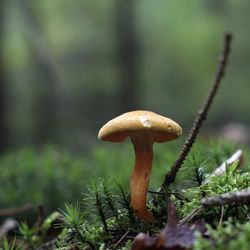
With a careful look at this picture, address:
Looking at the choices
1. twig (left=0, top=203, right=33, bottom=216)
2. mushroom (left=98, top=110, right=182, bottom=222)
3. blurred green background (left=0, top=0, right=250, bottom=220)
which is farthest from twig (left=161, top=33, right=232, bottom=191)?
blurred green background (left=0, top=0, right=250, bottom=220)

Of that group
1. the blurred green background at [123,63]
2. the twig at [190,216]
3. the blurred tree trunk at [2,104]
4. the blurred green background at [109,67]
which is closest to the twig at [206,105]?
the twig at [190,216]

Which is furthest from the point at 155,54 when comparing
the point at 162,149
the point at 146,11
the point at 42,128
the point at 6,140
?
the point at 162,149

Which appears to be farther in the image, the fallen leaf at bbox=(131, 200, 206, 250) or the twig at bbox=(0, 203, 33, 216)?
the twig at bbox=(0, 203, 33, 216)

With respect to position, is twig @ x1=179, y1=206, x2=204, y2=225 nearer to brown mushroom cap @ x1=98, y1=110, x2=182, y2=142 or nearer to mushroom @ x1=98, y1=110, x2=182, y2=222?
mushroom @ x1=98, y1=110, x2=182, y2=222

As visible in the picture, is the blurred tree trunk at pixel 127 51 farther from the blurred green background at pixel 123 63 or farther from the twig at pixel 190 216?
the twig at pixel 190 216

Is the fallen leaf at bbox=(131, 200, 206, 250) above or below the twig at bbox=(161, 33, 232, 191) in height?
below

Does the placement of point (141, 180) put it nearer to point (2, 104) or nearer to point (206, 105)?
point (206, 105)

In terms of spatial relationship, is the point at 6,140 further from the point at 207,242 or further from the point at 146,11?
the point at 146,11
